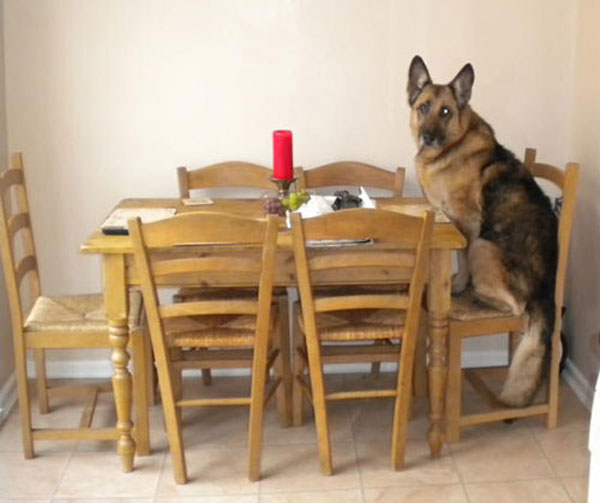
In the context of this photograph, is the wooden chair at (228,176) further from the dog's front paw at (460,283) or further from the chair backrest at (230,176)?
the dog's front paw at (460,283)

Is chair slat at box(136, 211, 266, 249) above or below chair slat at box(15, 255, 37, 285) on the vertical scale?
above

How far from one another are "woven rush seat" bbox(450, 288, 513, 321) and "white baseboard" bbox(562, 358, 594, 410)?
2.12 ft

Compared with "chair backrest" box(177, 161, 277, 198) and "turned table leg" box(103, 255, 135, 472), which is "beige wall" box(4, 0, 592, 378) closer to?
"chair backrest" box(177, 161, 277, 198)

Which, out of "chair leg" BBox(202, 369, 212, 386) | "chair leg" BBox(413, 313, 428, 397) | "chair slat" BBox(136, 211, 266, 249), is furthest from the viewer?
"chair leg" BBox(202, 369, 212, 386)

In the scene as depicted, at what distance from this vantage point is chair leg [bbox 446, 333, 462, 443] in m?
2.89

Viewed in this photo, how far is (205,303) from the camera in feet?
8.38

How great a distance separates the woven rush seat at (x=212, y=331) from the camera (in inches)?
106

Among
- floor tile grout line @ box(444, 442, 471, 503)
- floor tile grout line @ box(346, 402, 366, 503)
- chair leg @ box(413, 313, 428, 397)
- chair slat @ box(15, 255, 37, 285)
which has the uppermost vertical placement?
chair slat @ box(15, 255, 37, 285)

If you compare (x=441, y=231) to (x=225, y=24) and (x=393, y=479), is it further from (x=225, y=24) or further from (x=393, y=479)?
(x=225, y=24)

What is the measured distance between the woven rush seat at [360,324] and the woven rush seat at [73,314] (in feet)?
1.95

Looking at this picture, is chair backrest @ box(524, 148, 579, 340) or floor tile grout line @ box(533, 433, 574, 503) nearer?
floor tile grout line @ box(533, 433, 574, 503)

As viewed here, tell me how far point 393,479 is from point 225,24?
6.02 ft

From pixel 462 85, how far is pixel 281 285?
958 millimetres

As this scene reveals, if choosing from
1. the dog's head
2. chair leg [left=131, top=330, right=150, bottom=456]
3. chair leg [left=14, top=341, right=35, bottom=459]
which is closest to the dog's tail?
the dog's head
